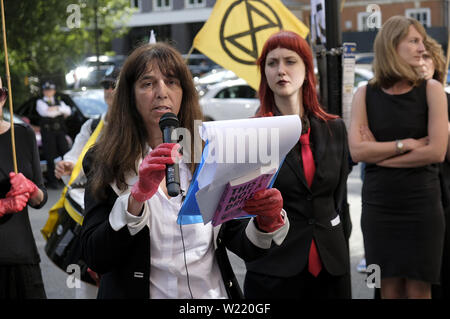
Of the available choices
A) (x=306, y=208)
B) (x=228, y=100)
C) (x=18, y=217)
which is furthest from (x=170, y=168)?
(x=228, y=100)

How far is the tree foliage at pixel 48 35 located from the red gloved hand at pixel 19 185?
1.74 meters

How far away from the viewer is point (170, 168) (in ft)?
6.19

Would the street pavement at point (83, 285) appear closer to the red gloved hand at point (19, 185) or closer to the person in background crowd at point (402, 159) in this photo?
the red gloved hand at point (19, 185)

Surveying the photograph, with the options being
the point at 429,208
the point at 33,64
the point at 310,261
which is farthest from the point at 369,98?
the point at 33,64

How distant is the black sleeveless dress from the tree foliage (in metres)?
2.33

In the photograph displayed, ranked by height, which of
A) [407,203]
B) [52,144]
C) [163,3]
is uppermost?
[163,3]

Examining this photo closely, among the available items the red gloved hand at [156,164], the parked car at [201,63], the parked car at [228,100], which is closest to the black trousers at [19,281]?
the red gloved hand at [156,164]

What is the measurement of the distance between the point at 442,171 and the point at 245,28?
1718mm

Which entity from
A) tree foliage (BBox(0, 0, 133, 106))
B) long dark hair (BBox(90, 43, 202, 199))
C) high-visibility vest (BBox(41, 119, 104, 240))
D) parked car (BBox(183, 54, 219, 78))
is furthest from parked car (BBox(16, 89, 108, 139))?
parked car (BBox(183, 54, 219, 78))

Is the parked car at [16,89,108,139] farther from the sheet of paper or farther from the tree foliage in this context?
the sheet of paper

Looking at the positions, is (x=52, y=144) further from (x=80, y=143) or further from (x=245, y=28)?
(x=245, y=28)

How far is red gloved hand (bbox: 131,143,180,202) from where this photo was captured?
6.26ft

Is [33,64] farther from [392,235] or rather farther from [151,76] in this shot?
[151,76]

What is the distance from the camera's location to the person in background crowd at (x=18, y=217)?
10.9ft
